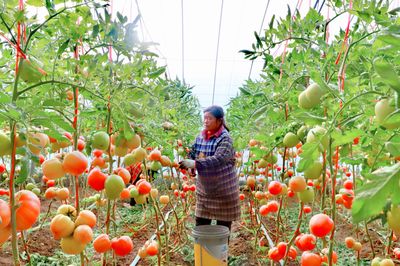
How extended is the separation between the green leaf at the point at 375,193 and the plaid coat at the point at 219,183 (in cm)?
223

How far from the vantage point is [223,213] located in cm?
274

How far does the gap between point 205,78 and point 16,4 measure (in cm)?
1040

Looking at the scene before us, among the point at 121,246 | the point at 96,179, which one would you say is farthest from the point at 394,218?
the point at 121,246

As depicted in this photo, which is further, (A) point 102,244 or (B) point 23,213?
(A) point 102,244

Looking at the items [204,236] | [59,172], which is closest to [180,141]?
[204,236]

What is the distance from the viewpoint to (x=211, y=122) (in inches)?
109

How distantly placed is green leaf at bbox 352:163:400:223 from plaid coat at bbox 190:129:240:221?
7.31ft

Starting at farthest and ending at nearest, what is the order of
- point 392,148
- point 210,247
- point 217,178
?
point 217,178 → point 210,247 → point 392,148

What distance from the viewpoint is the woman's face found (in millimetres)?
2777

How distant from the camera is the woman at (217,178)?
104 inches

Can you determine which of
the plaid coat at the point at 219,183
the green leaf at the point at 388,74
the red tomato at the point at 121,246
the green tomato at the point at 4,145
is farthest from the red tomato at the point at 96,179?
the plaid coat at the point at 219,183

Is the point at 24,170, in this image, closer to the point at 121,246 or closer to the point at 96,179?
the point at 96,179

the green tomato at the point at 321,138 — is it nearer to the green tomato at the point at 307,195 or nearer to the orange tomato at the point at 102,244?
the green tomato at the point at 307,195

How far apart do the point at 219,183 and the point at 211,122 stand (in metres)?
0.46
